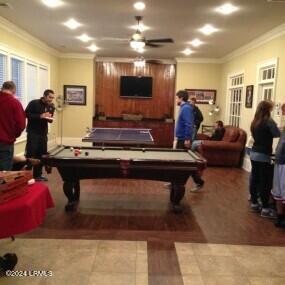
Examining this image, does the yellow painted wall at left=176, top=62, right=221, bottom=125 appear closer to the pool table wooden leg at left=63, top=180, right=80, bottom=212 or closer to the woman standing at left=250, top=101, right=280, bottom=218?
the woman standing at left=250, top=101, right=280, bottom=218

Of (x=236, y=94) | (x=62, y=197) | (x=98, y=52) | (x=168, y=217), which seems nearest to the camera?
(x=168, y=217)

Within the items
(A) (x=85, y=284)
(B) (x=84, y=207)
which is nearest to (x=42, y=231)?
(B) (x=84, y=207)

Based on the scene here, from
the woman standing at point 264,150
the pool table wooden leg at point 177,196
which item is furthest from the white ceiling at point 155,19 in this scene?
the pool table wooden leg at point 177,196

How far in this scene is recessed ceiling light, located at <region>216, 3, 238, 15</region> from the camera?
458cm

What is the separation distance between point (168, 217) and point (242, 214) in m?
0.97

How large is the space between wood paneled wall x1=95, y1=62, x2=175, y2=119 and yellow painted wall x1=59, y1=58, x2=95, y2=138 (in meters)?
0.50

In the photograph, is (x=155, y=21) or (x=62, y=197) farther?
(x=155, y=21)

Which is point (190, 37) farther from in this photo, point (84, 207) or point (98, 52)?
point (84, 207)

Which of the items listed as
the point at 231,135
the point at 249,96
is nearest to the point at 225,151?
the point at 231,135

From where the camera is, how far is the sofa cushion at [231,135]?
7.64m

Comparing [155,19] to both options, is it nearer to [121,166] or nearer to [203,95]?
[121,166]

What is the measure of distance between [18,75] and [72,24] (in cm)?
169

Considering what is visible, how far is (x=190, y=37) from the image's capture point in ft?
22.7

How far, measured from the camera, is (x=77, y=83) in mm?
10141
